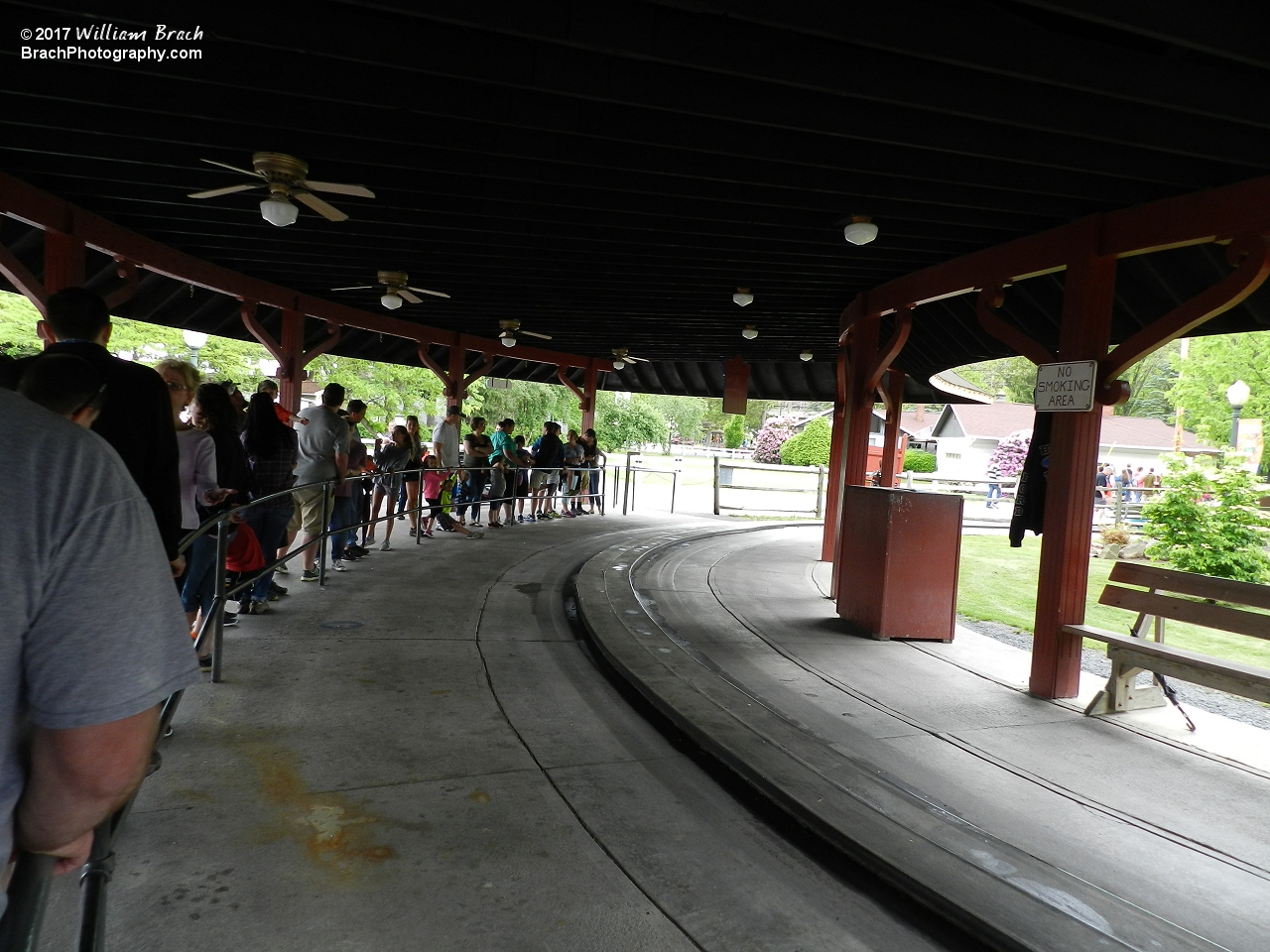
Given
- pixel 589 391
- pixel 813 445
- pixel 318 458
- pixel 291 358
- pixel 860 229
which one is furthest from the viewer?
pixel 813 445

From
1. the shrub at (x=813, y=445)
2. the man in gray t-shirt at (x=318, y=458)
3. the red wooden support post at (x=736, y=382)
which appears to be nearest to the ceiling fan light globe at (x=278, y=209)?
the man in gray t-shirt at (x=318, y=458)

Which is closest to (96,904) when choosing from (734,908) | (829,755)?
(734,908)

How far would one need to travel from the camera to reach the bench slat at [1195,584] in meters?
4.70

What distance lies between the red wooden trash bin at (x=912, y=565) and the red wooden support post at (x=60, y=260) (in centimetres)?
774

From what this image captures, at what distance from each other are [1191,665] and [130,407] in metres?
5.43

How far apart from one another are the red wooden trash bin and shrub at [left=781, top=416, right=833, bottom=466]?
30.1 metres

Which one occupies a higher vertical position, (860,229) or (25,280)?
(860,229)

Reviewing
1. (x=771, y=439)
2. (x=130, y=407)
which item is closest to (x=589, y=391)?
(x=130, y=407)

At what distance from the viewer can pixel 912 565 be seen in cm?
669

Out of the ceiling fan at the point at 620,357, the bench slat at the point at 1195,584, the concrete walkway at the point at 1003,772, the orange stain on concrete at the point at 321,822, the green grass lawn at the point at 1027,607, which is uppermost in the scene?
the ceiling fan at the point at 620,357

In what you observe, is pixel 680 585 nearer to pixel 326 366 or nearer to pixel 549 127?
pixel 549 127

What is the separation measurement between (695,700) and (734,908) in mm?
1917

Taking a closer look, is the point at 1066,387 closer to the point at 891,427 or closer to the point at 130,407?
the point at 130,407

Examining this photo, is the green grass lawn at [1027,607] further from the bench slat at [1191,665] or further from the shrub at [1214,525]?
the bench slat at [1191,665]
